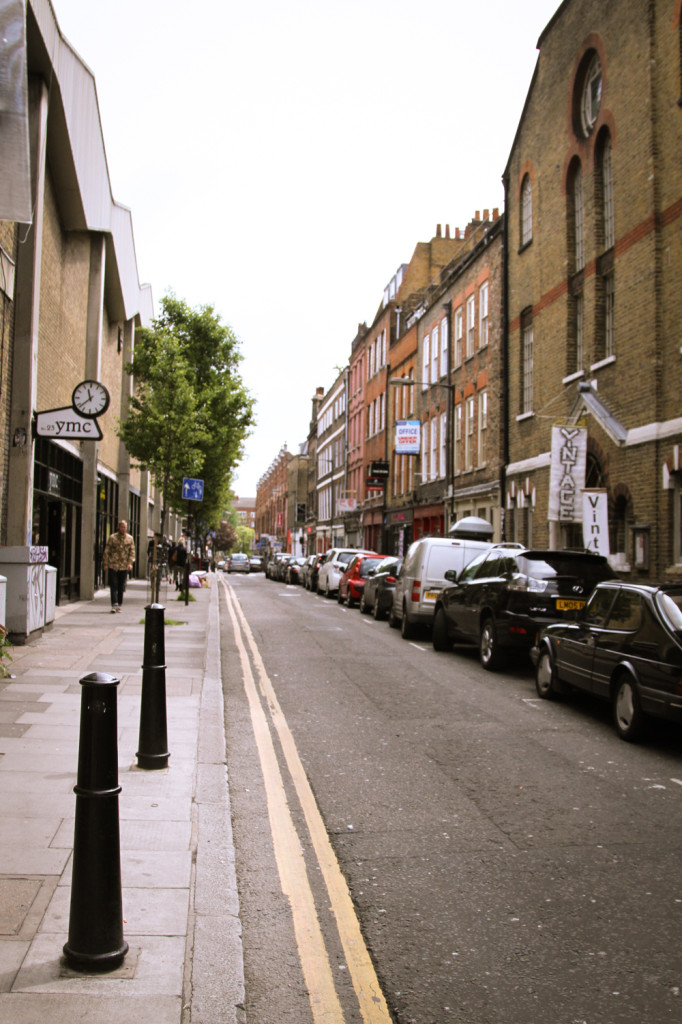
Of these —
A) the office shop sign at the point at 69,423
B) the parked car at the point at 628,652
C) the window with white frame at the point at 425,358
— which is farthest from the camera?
the window with white frame at the point at 425,358

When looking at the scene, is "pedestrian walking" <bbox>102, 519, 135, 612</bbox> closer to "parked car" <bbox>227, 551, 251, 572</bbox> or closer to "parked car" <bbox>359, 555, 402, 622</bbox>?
"parked car" <bbox>359, 555, 402, 622</bbox>

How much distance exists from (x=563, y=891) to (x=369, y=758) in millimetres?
2777

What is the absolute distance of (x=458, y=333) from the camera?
108 feet

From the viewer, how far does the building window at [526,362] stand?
24.9 meters

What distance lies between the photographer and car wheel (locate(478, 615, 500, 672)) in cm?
1221

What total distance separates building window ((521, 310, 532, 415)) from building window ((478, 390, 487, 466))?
12.4ft

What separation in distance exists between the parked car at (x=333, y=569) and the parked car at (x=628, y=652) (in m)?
20.9

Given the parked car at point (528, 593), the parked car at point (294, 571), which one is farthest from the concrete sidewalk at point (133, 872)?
the parked car at point (294, 571)

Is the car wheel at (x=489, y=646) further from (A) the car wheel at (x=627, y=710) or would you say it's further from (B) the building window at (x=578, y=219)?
(B) the building window at (x=578, y=219)

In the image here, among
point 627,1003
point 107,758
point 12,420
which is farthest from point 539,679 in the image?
point 12,420

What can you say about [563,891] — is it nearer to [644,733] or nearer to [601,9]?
[644,733]

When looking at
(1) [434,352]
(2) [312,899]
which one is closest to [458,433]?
(1) [434,352]

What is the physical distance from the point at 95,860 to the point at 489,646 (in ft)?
32.0

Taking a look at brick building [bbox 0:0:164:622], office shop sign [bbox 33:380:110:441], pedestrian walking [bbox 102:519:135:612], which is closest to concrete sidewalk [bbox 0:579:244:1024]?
brick building [bbox 0:0:164:622]
